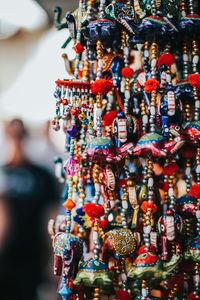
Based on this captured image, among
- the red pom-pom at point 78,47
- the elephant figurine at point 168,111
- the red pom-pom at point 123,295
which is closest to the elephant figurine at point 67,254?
the red pom-pom at point 123,295

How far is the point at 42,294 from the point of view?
1460mm

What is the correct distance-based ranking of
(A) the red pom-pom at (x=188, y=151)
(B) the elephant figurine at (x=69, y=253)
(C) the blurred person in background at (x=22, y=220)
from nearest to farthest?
(B) the elephant figurine at (x=69, y=253), (A) the red pom-pom at (x=188, y=151), (C) the blurred person in background at (x=22, y=220)

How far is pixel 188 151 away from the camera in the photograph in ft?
3.60

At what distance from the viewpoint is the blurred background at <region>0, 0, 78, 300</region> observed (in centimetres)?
148

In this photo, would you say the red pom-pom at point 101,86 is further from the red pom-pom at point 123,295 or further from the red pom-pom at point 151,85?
the red pom-pom at point 123,295

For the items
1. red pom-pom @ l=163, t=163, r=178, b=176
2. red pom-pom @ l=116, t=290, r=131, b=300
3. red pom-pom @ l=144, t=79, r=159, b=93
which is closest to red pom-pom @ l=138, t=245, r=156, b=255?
red pom-pom @ l=116, t=290, r=131, b=300

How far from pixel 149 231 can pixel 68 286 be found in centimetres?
28

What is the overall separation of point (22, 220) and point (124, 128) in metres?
0.75

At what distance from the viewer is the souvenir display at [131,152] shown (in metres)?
1.00

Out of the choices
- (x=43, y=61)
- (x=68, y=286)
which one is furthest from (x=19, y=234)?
(x=43, y=61)

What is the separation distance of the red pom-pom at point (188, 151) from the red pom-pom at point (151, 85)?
0.21 metres

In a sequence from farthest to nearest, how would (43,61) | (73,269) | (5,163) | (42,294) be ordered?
(43,61) < (5,163) < (42,294) < (73,269)

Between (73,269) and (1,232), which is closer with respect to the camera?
(73,269)

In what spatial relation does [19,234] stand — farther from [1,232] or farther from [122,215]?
[122,215]
